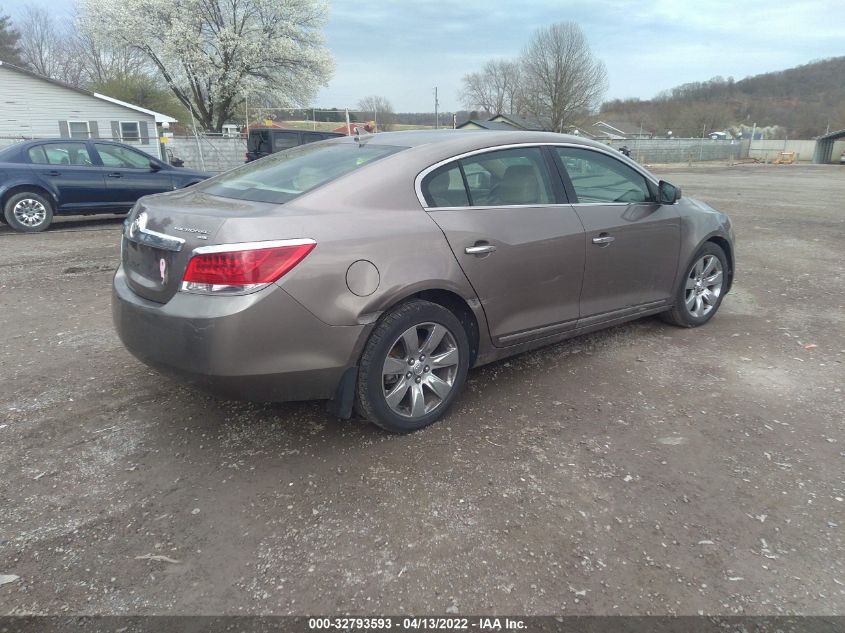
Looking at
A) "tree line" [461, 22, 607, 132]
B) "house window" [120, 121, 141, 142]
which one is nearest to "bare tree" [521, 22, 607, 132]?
"tree line" [461, 22, 607, 132]

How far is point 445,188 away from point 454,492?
5.17 ft

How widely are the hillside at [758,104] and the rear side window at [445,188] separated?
78390mm

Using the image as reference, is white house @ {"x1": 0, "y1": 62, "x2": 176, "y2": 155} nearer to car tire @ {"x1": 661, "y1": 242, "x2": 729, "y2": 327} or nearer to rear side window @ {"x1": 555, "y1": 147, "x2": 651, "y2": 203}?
rear side window @ {"x1": 555, "y1": 147, "x2": 651, "y2": 203}

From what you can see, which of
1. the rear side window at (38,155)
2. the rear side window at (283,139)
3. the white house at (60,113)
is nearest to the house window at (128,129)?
the white house at (60,113)

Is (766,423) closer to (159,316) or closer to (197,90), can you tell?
(159,316)

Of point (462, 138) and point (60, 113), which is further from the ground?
point (60, 113)

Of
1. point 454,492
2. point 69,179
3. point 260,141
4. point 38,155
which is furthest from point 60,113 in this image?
point 454,492

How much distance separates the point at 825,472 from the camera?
2779 mm

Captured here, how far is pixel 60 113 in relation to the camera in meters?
24.8

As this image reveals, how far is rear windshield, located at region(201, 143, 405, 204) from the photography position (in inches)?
117

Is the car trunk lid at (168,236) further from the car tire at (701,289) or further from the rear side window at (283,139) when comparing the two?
the rear side window at (283,139)

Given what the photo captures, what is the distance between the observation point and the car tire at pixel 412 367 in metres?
2.82

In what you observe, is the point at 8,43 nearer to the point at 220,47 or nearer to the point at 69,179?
the point at 220,47

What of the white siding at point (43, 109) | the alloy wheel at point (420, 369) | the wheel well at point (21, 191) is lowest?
the alloy wheel at point (420, 369)
